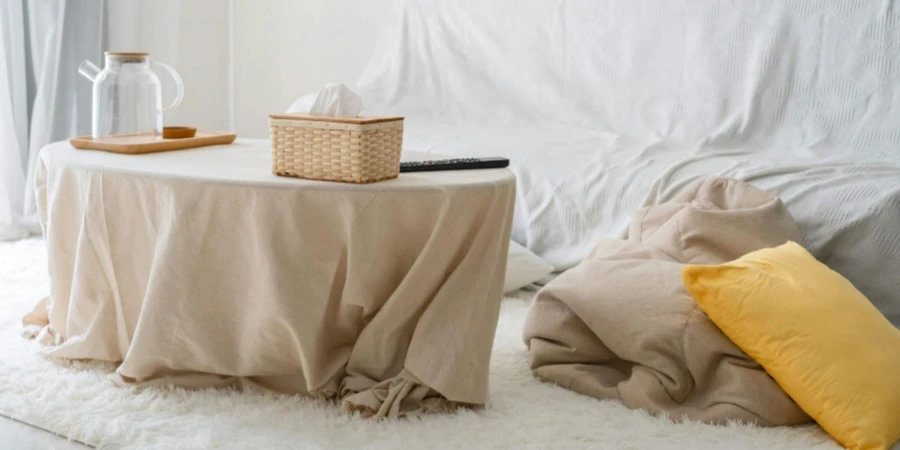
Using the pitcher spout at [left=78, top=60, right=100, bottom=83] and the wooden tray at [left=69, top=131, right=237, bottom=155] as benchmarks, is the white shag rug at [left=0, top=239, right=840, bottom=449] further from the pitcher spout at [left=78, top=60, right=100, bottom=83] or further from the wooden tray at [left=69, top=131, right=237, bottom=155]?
the pitcher spout at [left=78, top=60, right=100, bottom=83]

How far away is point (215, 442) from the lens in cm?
149

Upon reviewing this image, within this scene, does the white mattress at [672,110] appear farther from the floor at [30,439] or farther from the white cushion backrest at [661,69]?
the floor at [30,439]

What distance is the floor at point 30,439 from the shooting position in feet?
4.96

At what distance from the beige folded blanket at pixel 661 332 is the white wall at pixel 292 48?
→ 6.64ft

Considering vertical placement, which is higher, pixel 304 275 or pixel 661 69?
pixel 661 69

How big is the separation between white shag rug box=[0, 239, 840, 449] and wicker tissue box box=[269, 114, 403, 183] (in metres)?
0.40

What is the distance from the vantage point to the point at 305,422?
5.21 feet

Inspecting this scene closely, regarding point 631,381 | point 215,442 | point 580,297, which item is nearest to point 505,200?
point 580,297

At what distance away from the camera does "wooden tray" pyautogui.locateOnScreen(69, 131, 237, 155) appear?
183cm

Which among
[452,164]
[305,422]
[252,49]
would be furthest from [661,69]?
[252,49]

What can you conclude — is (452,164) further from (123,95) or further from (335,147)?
(123,95)

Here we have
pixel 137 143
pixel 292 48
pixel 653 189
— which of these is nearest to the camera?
pixel 137 143

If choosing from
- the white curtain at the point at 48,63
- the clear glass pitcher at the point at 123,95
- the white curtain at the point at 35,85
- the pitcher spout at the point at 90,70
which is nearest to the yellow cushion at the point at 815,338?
the clear glass pitcher at the point at 123,95

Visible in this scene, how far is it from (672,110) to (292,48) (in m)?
1.83
